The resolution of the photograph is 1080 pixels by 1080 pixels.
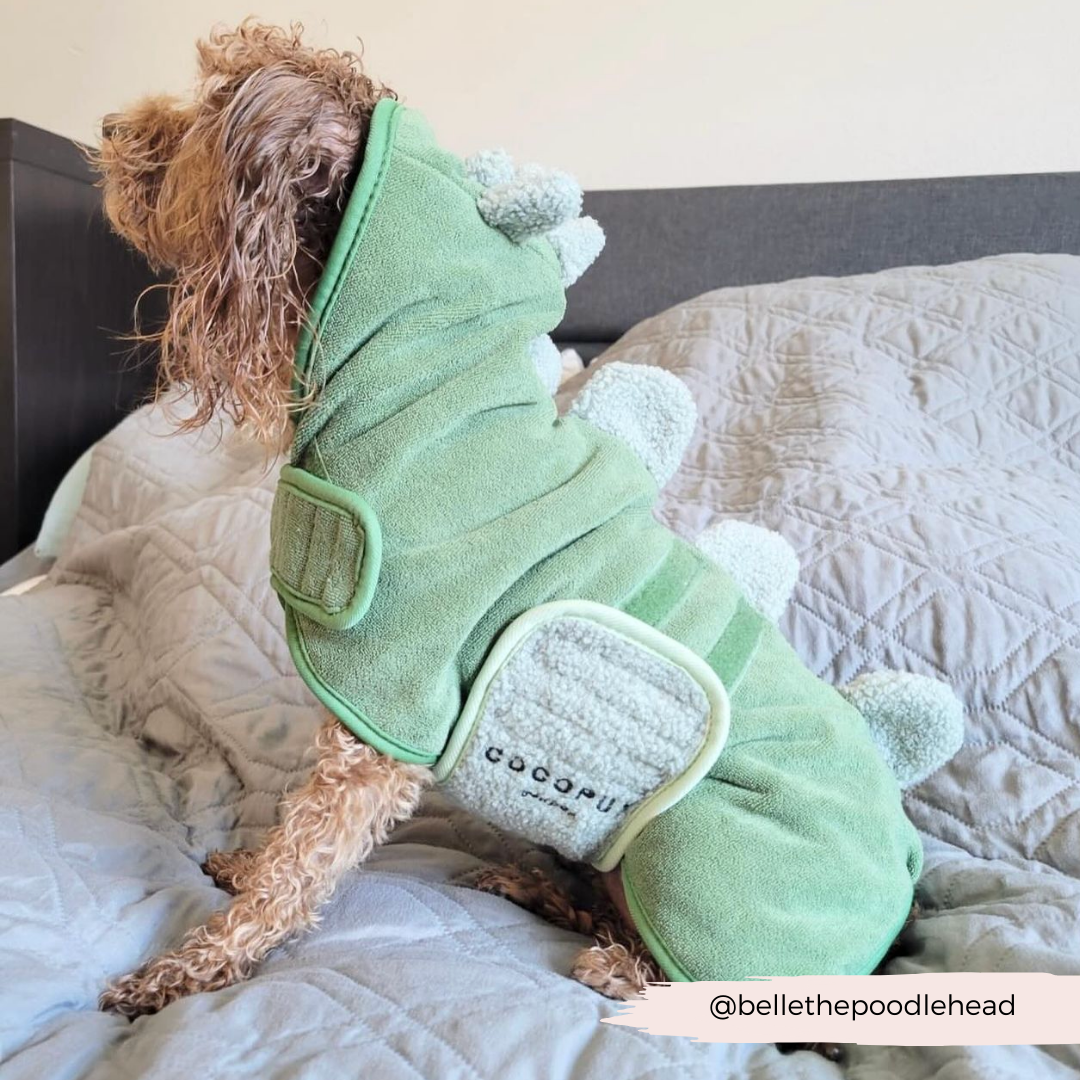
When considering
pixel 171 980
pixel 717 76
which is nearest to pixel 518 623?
pixel 171 980

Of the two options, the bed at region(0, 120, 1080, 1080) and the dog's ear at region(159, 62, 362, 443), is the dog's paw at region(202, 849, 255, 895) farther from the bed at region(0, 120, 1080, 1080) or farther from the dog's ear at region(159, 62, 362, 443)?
the dog's ear at region(159, 62, 362, 443)

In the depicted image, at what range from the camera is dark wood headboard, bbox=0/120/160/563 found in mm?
1887

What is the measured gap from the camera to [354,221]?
71cm

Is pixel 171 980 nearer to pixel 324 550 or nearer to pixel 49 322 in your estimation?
pixel 324 550

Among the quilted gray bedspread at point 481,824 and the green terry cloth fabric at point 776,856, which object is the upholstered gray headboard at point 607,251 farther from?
the green terry cloth fabric at point 776,856

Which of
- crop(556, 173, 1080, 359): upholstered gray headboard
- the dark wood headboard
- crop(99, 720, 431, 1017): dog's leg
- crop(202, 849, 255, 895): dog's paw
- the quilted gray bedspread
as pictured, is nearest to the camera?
the quilted gray bedspread

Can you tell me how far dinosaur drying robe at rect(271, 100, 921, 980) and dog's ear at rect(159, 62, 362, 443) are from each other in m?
0.03

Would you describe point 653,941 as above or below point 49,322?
below

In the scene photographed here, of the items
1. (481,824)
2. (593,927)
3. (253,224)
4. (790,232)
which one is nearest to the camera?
(253,224)

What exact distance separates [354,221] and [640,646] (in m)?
0.38

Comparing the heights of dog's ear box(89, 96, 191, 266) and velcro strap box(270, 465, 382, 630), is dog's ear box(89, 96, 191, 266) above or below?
above

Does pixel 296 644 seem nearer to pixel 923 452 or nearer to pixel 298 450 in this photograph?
pixel 298 450

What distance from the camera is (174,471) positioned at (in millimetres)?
1760

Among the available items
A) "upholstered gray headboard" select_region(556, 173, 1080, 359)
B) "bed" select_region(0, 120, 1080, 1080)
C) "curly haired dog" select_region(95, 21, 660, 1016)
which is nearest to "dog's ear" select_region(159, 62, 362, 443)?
"curly haired dog" select_region(95, 21, 660, 1016)
